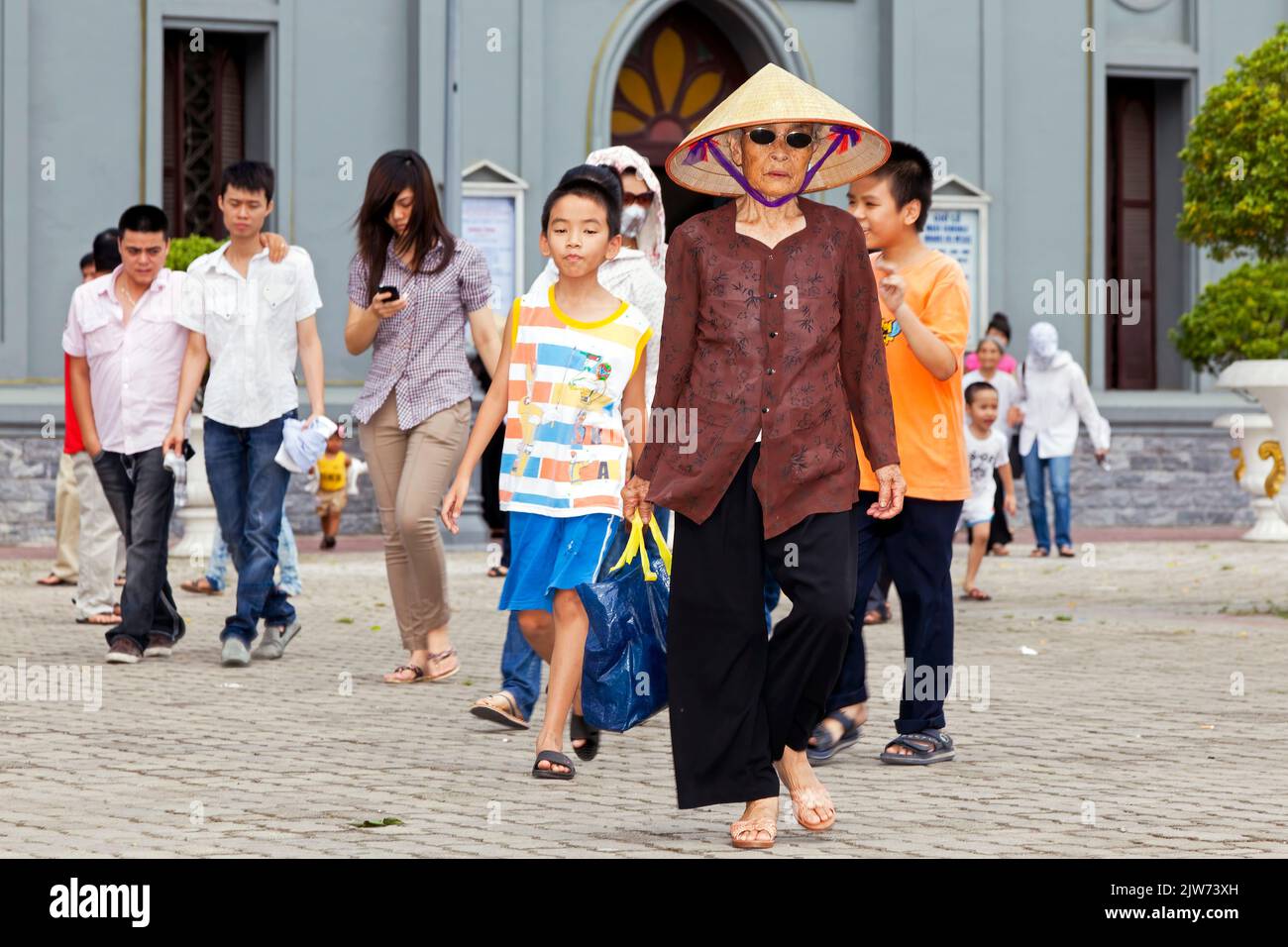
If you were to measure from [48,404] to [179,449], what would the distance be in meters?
8.85

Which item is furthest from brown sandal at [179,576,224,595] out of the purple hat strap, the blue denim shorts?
the purple hat strap

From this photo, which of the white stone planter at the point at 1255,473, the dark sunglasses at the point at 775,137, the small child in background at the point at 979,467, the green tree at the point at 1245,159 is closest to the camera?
the dark sunglasses at the point at 775,137

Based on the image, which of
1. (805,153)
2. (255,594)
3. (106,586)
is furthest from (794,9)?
(805,153)

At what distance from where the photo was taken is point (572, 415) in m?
6.66

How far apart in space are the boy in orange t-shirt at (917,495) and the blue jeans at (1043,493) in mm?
10003

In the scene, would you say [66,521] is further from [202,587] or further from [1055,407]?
[1055,407]

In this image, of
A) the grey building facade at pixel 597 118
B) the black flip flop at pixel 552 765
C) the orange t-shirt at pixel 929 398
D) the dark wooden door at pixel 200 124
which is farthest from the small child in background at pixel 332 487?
the black flip flop at pixel 552 765

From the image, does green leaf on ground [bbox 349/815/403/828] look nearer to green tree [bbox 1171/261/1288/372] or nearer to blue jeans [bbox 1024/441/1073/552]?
blue jeans [bbox 1024/441/1073/552]

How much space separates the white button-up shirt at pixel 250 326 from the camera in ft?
30.1

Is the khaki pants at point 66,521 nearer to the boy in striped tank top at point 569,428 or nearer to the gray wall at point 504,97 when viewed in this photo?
the gray wall at point 504,97

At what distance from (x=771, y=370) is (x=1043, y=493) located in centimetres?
1204

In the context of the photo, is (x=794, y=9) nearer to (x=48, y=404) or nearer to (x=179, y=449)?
(x=48, y=404)

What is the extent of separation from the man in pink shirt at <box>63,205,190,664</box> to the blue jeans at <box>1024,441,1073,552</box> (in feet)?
28.7

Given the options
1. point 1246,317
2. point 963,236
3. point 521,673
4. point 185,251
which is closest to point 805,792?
point 521,673
